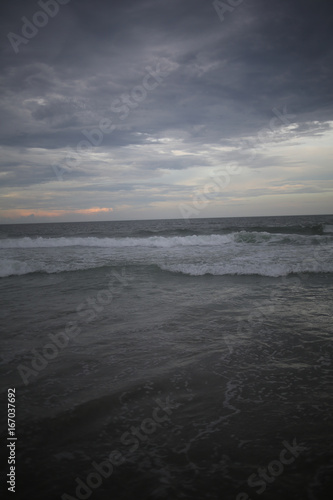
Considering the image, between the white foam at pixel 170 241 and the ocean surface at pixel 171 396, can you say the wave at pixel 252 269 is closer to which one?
the ocean surface at pixel 171 396

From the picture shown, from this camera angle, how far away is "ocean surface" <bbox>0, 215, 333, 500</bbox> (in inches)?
88.0

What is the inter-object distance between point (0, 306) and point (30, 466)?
19.4ft

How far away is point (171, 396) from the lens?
10.9 feet

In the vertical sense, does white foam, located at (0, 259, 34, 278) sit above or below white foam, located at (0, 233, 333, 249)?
below

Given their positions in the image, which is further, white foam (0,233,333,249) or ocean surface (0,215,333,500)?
white foam (0,233,333,249)

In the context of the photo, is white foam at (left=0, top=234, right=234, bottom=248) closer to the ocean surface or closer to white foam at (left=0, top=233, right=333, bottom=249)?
white foam at (left=0, top=233, right=333, bottom=249)

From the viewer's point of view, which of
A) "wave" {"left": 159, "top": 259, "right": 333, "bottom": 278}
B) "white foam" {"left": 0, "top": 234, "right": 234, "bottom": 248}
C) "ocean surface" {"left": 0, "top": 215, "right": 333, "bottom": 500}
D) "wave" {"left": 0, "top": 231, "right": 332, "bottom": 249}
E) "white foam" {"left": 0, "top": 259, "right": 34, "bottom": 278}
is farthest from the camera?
"white foam" {"left": 0, "top": 234, "right": 234, "bottom": 248}

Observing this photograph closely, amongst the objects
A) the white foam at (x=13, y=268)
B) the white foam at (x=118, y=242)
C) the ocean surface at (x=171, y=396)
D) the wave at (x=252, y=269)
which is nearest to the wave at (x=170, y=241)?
the white foam at (x=118, y=242)

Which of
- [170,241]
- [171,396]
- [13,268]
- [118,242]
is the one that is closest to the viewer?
[171,396]

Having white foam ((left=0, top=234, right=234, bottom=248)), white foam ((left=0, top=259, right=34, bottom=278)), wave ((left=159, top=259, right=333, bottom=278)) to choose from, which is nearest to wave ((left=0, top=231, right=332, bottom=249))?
white foam ((left=0, top=234, right=234, bottom=248))

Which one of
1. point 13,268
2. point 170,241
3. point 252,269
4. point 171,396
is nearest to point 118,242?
point 170,241

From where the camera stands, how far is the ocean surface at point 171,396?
224cm

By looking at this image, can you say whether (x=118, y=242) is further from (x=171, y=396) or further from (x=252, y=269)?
(x=171, y=396)

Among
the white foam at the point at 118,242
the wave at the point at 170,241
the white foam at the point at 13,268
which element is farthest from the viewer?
the white foam at the point at 118,242
